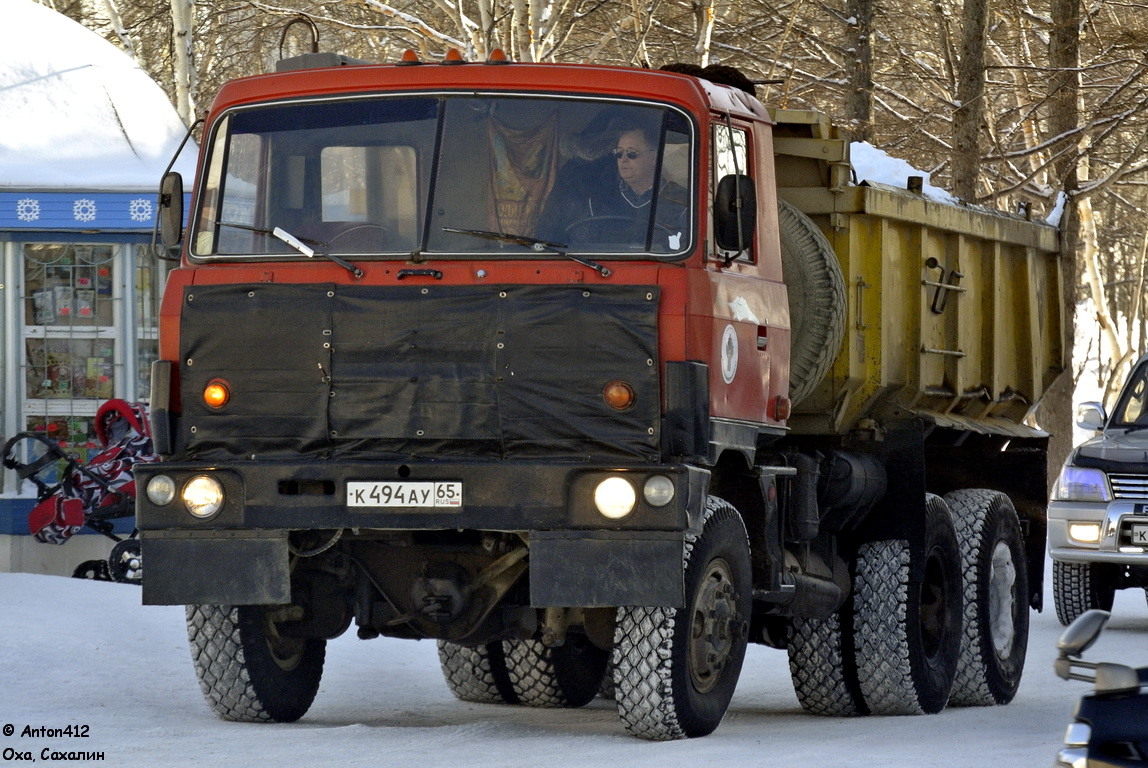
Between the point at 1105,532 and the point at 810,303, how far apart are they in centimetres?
514

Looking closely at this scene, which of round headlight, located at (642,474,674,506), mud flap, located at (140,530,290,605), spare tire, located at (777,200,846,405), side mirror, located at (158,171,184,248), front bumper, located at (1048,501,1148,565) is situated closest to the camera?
round headlight, located at (642,474,674,506)

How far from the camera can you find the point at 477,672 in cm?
1009

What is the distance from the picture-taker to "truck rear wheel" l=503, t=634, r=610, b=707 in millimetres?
10008

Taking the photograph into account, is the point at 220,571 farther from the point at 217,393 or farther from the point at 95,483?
the point at 95,483

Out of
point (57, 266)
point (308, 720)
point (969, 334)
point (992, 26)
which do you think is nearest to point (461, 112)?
point (308, 720)

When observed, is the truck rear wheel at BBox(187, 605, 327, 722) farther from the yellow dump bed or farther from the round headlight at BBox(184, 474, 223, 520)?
the yellow dump bed

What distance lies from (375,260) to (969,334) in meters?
4.58

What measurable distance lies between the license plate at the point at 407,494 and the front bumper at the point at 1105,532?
7.28 meters

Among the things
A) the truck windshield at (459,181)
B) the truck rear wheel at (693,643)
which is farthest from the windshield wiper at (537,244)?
the truck rear wheel at (693,643)

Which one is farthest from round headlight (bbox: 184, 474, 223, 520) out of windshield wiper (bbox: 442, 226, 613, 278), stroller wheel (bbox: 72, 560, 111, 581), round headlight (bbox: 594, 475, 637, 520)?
stroller wheel (bbox: 72, 560, 111, 581)

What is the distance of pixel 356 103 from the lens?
800cm

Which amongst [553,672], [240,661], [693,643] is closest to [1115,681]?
[693,643]

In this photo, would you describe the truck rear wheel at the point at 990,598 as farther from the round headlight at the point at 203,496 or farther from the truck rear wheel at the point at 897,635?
the round headlight at the point at 203,496

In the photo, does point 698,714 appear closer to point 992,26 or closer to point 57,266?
point 57,266
